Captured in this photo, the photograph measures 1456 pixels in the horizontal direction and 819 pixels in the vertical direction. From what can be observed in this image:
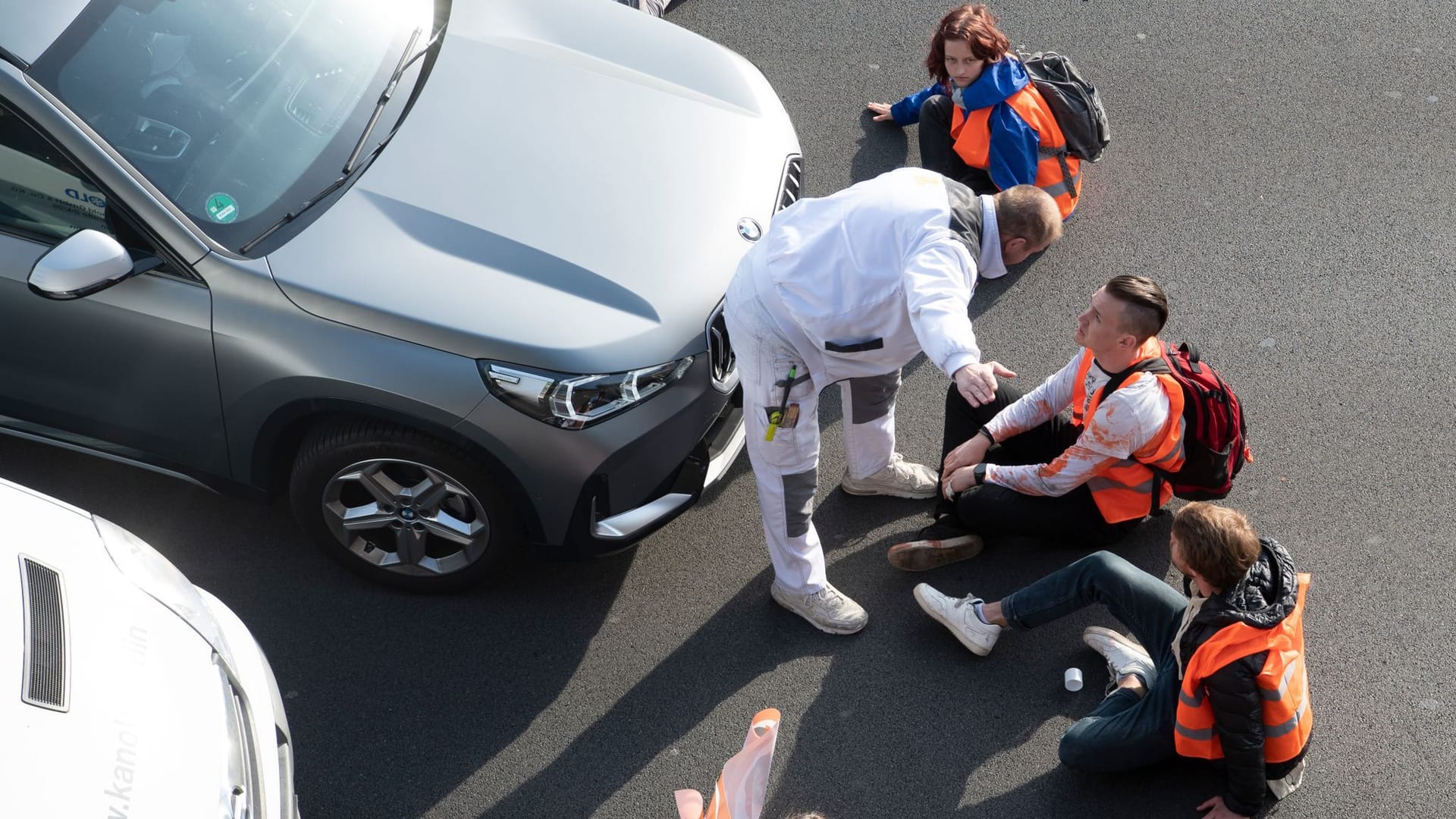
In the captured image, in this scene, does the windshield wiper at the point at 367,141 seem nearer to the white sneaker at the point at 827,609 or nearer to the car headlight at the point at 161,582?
the car headlight at the point at 161,582

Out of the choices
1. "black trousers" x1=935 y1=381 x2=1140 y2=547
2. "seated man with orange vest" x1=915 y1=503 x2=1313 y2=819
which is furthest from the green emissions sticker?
"seated man with orange vest" x1=915 y1=503 x2=1313 y2=819

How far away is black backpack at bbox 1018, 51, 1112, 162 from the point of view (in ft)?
17.7

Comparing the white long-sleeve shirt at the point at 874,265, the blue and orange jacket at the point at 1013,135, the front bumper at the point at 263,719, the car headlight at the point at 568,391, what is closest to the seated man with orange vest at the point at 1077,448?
the white long-sleeve shirt at the point at 874,265

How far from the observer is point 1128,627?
152 inches

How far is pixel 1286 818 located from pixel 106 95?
14.0ft

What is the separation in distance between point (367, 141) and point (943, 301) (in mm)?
1981

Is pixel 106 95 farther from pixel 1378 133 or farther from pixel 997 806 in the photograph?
pixel 1378 133

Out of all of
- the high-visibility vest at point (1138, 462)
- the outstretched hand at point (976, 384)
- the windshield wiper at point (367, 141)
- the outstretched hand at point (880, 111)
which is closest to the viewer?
the outstretched hand at point (976, 384)

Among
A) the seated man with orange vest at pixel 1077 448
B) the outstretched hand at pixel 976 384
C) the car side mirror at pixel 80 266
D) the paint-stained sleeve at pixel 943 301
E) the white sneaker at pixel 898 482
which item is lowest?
the white sneaker at pixel 898 482

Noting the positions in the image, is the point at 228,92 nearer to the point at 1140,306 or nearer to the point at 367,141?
the point at 367,141

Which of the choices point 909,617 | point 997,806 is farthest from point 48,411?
point 997,806

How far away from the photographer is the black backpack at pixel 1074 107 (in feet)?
17.7

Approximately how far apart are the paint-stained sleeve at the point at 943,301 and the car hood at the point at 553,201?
0.78 metres

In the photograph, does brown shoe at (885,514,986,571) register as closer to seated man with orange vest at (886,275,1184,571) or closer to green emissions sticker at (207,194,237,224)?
seated man with orange vest at (886,275,1184,571)
